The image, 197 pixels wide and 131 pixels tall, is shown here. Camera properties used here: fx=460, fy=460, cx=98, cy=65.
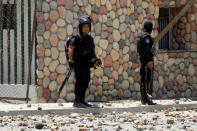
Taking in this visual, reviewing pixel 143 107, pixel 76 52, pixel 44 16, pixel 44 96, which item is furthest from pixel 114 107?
pixel 44 16

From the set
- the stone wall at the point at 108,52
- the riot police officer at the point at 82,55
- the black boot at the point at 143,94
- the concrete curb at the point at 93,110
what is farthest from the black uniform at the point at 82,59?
the stone wall at the point at 108,52

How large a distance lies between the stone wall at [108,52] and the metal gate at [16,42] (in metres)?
0.37

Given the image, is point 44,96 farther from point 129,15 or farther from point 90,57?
point 129,15

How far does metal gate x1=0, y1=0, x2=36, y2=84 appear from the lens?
10820 mm

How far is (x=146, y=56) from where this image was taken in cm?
972

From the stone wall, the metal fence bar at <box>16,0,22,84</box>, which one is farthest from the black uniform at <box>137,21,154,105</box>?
the metal fence bar at <box>16,0,22,84</box>

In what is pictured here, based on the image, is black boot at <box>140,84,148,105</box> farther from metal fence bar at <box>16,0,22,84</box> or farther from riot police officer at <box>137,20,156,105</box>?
metal fence bar at <box>16,0,22,84</box>

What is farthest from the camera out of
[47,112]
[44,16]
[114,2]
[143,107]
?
[114,2]

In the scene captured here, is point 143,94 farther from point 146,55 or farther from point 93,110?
point 93,110

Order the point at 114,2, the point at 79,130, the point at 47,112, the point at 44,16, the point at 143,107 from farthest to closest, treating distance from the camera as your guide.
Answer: the point at 114,2, the point at 44,16, the point at 143,107, the point at 47,112, the point at 79,130

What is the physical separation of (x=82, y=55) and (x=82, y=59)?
0.38 ft

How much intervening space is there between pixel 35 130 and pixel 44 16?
4580mm

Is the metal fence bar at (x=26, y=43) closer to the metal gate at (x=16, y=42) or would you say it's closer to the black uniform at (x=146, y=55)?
the metal gate at (x=16, y=42)

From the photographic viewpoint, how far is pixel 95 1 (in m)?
11.7
